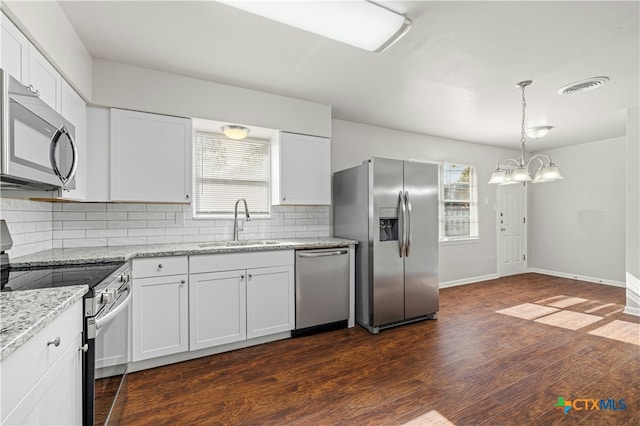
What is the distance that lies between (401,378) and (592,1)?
2780mm

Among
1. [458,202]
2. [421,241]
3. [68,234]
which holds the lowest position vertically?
[421,241]

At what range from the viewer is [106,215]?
272 centimetres

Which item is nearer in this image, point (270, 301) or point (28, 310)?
point (28, 310)

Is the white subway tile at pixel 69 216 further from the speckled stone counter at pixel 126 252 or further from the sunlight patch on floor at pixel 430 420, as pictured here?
the sunlight patch on floor at pixel 430 420

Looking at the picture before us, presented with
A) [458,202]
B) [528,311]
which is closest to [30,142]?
[528,311]

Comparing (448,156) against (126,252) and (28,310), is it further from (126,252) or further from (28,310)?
(28,310)

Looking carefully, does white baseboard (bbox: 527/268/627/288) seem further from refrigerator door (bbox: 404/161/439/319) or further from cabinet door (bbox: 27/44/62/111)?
cabinet door (bbox: 27/44/62/111)

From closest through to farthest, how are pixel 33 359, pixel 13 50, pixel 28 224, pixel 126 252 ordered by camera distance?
pixel 33 359, pixel 13 50, pixel 28 224, pixel 126 252

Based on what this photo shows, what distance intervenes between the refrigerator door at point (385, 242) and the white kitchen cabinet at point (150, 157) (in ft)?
6.12

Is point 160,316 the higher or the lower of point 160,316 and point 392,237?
the lower

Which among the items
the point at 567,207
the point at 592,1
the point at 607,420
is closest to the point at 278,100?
the point at 592,1

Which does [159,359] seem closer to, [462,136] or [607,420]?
[607,420]

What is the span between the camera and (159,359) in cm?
245

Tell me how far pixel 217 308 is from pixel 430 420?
1.80m
